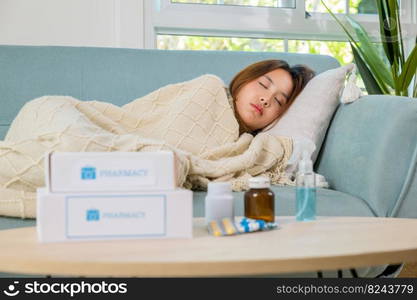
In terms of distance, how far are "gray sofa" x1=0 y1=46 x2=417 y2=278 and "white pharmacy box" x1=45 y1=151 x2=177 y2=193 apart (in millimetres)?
595

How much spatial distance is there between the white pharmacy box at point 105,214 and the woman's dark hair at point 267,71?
1.27 m

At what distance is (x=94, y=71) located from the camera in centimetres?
224

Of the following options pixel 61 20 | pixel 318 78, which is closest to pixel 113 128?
pixel 318 78

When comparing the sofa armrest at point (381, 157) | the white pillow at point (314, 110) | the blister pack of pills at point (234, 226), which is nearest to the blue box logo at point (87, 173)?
the blister pack of pills at point (234, 226)

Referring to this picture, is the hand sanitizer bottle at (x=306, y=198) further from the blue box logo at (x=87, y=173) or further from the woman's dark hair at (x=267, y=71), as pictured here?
the woman's dark hair at (x=267, y=71)

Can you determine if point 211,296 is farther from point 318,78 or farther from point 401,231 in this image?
point 318,78

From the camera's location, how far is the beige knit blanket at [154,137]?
160 cm

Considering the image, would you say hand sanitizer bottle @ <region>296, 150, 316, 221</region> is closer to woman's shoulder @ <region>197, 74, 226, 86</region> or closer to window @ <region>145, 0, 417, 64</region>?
woman's shoulder @ <region>197, 74, 226, 86</region>

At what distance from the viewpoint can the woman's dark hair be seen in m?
2.20

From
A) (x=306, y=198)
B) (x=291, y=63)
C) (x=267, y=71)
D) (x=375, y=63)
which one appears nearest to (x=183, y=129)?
(x=267, y=71)

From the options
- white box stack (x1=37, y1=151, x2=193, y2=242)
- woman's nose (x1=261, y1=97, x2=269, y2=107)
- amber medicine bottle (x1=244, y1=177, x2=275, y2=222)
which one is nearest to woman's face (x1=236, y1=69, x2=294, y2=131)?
woman's nose (x1=261, y1=97, x2=269, y2=107)

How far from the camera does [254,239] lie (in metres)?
0.99

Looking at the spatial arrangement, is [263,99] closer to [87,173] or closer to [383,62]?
[383,62]

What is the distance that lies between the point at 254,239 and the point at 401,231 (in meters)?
0.27
